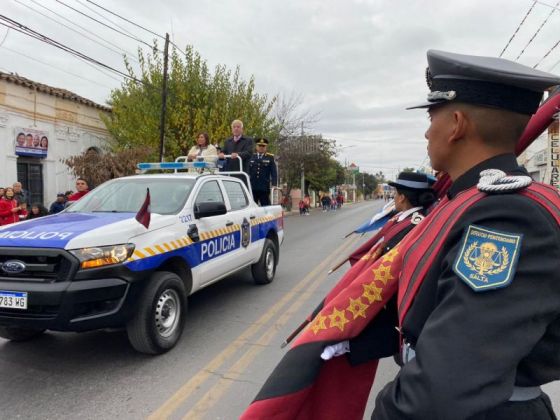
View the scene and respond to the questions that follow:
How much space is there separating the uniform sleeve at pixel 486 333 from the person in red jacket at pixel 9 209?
1060 centimetres

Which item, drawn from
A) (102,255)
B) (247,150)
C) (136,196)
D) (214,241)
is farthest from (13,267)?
(247,150)

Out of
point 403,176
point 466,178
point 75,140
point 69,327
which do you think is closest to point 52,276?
point 69,327

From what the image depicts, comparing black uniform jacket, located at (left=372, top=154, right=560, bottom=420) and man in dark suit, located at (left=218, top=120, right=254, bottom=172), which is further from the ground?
man in dark suit, located at (left=218, top=120, right=254, bottom=172)

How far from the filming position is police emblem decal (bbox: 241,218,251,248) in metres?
6.28

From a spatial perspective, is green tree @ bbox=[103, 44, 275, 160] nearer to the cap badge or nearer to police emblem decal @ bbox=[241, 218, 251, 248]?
police emblem decal @ bbox=[241, 218, 251, 248]

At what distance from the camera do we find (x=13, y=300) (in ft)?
11.7

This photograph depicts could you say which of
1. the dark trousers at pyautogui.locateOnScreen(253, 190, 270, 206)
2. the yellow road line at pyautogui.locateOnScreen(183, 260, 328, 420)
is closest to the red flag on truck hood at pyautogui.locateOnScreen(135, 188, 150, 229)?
the yellow road line at pyautogui.locateOnScreen(183, 260, 328, 420)

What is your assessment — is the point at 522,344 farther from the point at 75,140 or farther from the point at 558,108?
the point at 75,140

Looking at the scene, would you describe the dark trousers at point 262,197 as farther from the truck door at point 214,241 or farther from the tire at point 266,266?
the truck door at point 214,241

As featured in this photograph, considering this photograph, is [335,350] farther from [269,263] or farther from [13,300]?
[269,263]

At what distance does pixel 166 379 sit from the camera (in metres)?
3.74

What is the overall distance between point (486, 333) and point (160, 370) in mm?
3510

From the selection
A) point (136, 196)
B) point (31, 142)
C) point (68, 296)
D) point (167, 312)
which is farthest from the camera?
point (31, 142)

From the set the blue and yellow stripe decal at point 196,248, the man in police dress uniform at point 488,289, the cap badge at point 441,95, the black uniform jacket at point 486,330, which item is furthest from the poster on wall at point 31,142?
the black uniform jacket at point 486,330
